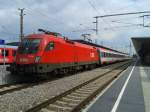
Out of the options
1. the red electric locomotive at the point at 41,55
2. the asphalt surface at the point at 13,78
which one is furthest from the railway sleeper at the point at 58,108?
the asphalt surface at the point at 13,78

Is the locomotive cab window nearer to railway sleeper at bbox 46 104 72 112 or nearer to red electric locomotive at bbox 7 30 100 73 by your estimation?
red electric locomotive at bbox 7 30 100 73

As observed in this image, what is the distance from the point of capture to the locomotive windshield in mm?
19067

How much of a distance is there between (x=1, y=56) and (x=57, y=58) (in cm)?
1654

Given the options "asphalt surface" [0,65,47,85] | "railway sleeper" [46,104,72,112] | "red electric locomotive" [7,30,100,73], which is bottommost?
"railway sleeper" [46,104,72,112]

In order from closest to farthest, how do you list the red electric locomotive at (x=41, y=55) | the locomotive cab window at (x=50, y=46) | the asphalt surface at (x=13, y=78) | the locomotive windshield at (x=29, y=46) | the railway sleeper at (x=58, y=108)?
1. the railway sleeper at (x=58, y=108)
2. the red electric locomotive at (x=41, y=55)
3. the asphalt surface at (x=13, y=78)
4. the locomotive windshield at (x=29, y=46)
5. the locomotive cab window at (x=50, y=46)

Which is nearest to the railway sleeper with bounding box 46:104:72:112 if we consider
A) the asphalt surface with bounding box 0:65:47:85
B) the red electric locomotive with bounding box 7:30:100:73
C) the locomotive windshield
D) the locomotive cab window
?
the red electric locomotive with bounding box 7:30:100:73

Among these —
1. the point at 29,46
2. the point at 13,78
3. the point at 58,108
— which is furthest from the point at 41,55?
the point at 58,108

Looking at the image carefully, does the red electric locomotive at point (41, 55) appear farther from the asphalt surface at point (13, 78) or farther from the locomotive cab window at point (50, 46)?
the asphalt surface at point (13, 78)

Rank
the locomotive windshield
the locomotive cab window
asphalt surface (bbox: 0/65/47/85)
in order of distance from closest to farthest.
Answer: asphalt surface (bbox: 0/65/47/85)
the locomotive windshield
the locomotive cab window

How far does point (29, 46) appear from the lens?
764 inches

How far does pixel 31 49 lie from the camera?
62.9ft

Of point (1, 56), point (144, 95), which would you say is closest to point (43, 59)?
point (144, 95)

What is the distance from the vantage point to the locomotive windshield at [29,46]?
19067 millimetres

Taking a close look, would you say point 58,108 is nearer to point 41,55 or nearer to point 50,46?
point 41,55
